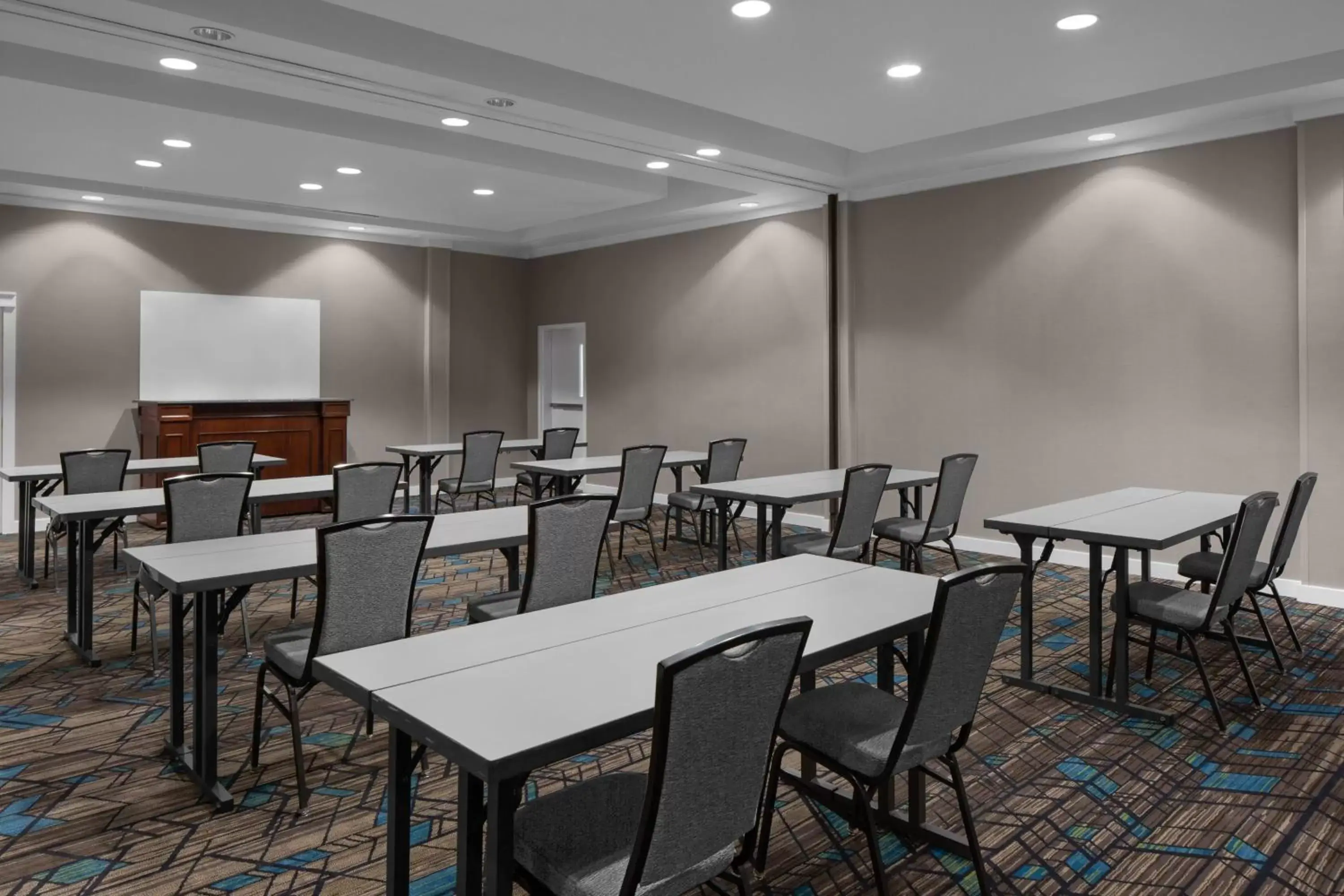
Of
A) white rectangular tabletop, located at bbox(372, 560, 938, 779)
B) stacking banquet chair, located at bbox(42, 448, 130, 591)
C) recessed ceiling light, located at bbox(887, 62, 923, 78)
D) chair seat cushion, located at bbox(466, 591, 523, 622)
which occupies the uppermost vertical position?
recessed ceiling light, located at bbox(887, 62, 923, 78)

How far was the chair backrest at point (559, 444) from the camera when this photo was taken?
8.64 metres

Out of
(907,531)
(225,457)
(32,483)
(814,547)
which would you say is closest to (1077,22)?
(907,531)

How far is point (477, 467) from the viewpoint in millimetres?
8219

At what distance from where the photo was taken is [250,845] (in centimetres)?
283

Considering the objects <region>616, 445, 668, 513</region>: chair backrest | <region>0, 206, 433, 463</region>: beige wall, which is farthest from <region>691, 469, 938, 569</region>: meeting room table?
<region>0, 206, 433, 463</region>: beige wall

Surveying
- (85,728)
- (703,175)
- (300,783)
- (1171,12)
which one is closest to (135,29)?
(85,728)

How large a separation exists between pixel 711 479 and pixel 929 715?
17.2 ft

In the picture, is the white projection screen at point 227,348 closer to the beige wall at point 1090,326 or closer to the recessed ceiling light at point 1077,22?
the beige wall at point 1090,326

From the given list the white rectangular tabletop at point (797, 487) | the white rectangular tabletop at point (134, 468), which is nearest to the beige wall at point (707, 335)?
the white rectangular tabletop at point (797, 487)

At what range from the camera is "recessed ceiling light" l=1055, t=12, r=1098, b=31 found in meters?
4.57

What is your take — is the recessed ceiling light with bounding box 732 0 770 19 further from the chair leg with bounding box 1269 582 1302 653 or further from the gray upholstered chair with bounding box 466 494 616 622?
the chair leg with bounding box 1269 582 1302 653

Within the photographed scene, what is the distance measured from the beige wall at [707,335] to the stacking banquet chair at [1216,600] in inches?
184

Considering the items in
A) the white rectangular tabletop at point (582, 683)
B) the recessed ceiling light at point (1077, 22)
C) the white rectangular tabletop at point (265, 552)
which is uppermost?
the recessed ceiling light at point (1077, 22)

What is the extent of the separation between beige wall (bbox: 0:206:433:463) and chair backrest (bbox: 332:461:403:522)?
5.58 m
